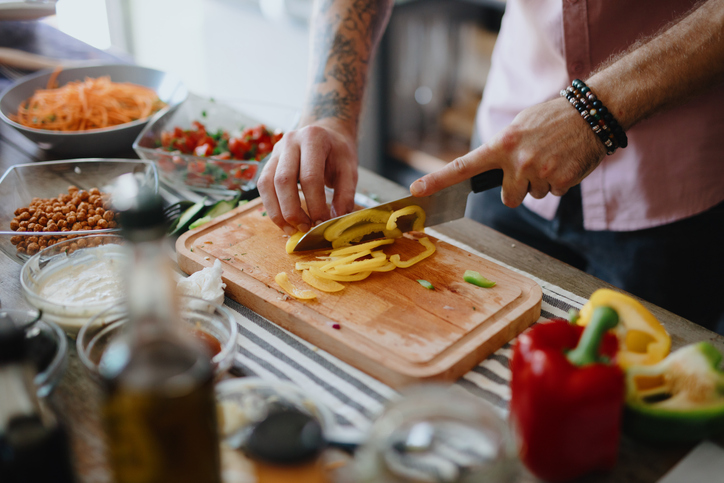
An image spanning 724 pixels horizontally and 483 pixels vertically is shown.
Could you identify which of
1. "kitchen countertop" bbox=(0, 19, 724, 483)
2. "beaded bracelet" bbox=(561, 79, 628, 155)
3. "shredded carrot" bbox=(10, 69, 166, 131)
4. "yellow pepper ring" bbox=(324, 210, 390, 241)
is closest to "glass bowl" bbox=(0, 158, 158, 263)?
"kitchen countertop" bbox=(0, 19, 724, 483)

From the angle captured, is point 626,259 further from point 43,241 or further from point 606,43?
point 43,241

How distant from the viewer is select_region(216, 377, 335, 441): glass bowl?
95 centimetres

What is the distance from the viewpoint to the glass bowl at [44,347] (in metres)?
0.98

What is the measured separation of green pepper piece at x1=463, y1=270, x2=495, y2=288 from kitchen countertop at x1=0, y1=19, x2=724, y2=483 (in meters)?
0.22

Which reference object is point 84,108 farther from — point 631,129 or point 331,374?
point 631,129

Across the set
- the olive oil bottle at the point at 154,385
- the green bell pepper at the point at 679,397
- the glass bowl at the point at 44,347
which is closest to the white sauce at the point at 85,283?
the glass bowl at the point at 44,347

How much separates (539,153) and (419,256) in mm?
425

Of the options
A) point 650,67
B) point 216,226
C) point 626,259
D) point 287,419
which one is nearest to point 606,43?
point 650,67

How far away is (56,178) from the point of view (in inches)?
72.4

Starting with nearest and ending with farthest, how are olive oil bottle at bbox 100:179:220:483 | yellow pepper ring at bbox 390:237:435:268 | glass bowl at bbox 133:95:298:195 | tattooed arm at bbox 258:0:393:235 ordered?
olive oil bottle at bbox 100:179:220:483, yellow pepper ring at bbox 390:237:435:268, tattooed arm at bbox 258:0:393:235, glass bowl at bbox 133:95:298:195

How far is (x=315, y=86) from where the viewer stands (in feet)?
6.69

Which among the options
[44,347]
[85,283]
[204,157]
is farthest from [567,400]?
[204,157]

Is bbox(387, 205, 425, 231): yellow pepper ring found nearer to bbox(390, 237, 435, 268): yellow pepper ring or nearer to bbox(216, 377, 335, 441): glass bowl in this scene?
bbox(390, 237, 435, 268): yellow pepper ring

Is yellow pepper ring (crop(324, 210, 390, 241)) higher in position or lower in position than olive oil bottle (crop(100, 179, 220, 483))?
lower
